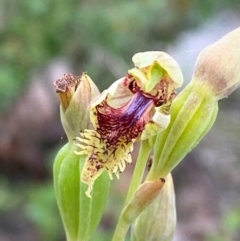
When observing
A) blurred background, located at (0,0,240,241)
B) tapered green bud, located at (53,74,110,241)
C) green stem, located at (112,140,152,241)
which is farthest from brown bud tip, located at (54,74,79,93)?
blurred background, located at (0,0,240,241)


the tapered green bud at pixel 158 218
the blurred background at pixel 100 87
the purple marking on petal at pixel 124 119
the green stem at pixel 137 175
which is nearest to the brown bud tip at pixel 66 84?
the purple marking on petal at pixel 124 119

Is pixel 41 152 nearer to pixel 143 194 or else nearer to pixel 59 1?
pixel 59 1

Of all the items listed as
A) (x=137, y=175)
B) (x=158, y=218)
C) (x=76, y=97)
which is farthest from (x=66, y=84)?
(x=158, y=218)

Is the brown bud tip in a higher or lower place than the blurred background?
higher

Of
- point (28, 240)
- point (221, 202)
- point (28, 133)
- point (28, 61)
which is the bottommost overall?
point (221, 202)

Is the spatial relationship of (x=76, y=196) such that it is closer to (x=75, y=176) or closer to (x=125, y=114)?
(x=75, y=176)

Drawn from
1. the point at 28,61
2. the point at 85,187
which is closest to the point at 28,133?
the point at 28,61

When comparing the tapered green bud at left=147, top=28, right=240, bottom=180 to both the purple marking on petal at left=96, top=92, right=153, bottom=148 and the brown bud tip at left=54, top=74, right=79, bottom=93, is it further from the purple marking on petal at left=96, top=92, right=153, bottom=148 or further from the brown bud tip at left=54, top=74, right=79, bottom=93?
the brown bud tip at left=54, top=74, right=79, bottom=93
